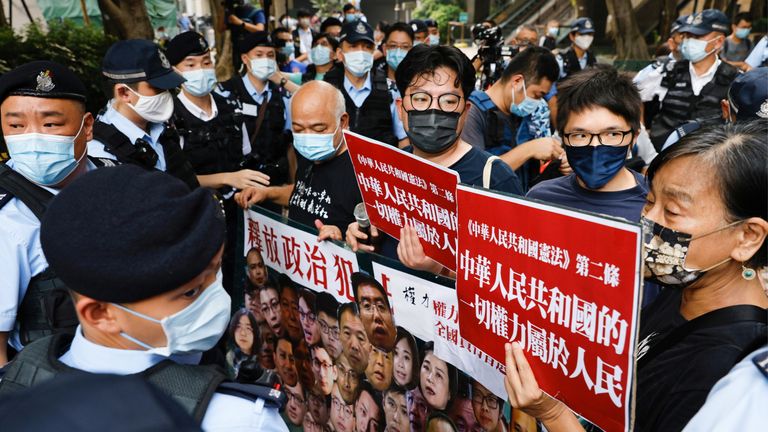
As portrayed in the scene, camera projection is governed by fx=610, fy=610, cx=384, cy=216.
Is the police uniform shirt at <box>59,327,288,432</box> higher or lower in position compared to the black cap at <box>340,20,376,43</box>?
lower

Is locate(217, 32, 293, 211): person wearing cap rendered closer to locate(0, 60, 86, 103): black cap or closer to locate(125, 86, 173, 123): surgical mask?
→ locate(125, 86, 173, 123): surgical mask

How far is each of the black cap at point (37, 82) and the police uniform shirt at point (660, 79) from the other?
514cm

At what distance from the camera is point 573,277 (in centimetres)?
153

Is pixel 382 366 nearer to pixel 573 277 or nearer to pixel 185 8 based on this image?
pixel 573 277

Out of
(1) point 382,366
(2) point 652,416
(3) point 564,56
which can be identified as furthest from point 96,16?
(2) point 652,416

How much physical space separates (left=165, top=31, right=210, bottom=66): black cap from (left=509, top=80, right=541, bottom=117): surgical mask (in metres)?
2.37

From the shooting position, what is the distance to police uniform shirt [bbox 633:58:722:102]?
583 cm

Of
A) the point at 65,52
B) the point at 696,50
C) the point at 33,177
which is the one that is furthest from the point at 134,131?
the point at 65,52

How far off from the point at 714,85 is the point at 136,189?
583 centimetres

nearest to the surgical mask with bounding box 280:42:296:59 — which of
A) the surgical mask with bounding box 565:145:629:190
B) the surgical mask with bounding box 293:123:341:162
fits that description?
the surgical mask with bounding box 293:123:341:162

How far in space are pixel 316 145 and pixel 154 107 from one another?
101cm

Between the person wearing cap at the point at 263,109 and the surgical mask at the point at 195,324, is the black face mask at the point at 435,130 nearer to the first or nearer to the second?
the surgical mask at the point at 195,324

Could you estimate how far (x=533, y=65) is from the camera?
4.18 metres

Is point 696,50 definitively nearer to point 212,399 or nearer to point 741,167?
point 741,167
